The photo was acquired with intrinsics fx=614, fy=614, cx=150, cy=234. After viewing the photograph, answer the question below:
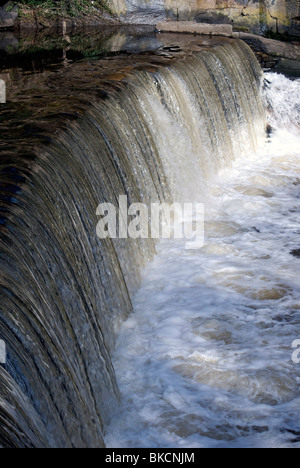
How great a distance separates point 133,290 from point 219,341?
0.83 m

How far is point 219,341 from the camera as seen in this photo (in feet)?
13.6

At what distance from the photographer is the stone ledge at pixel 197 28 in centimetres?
1084

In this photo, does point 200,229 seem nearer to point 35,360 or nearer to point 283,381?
point 283,381

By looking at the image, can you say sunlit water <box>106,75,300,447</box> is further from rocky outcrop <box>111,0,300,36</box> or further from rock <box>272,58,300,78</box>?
rocky outcrop <box>111,0,300,36</box>

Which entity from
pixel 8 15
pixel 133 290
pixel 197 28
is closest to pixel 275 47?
pixel 197 28

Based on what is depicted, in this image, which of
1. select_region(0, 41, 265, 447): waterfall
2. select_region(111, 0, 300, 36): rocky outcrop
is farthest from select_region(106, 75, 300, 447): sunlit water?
select_region(111, 0, 300, 36): rocky outcrop

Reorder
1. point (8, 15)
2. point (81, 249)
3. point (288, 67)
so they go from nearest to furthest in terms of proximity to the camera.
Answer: point (81, 249) → point (288, 67) → point (8, 15)

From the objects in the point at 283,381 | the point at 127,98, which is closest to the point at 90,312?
the point at 283,381

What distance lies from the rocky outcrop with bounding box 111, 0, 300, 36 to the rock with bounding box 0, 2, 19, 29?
91.5 inches

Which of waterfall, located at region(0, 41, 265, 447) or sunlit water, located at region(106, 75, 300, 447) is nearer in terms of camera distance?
waterfall, located at region(0, 41, 265, 447)

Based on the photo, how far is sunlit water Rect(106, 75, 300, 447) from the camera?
3.34m

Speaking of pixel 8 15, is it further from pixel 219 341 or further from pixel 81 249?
pixel 219 341

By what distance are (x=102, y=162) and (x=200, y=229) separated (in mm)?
1765

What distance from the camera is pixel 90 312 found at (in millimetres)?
3436
